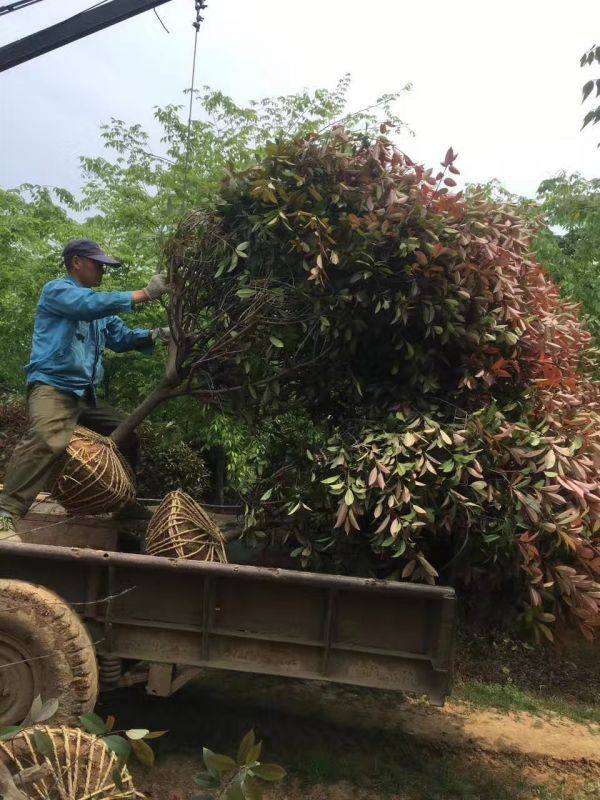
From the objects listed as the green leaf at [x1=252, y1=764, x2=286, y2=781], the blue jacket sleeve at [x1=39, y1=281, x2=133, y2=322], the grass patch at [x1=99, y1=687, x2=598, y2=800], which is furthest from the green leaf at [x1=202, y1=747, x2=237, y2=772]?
the blue jacket sleeve at [x1=39, y1=281, x2=133, y2=322]

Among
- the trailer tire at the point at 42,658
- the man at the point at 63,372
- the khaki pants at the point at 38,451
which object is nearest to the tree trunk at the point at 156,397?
the man at the point at 63,372

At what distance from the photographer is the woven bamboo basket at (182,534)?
3.88m

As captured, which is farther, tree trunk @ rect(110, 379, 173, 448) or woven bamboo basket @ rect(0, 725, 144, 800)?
tree trunk @ rect(110, 379, 173, 448)

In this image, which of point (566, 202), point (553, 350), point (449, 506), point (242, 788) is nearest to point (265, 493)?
point (449, 506)

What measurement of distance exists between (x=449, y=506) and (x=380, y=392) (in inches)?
33.8

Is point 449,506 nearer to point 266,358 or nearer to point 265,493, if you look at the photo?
point 265,493

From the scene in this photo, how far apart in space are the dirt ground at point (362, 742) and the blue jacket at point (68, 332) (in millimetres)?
2222

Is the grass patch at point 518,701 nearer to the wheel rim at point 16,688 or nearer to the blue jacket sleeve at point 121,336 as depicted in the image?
the wheel rim at point 16,688

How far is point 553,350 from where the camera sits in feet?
13.7

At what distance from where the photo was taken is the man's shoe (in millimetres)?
3932

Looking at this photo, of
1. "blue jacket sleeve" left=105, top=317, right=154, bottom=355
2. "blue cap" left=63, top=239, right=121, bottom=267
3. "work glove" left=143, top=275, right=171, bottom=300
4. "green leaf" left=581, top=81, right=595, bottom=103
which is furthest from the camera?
"blue jacket sleeve" left=105, top=317, right=154, bottom=355

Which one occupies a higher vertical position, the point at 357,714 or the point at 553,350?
the point at 553,350

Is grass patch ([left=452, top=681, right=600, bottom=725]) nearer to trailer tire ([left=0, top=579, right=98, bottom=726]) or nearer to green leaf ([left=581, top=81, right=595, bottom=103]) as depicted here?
trailer tire ([left=0, top=579, right=98, bottom=726])

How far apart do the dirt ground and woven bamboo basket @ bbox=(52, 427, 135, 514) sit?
144 centimetres
